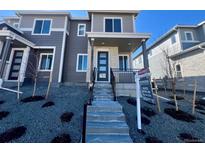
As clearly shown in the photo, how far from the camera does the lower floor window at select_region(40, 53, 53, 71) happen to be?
29.9 feet

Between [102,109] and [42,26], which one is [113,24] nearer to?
[42,26]

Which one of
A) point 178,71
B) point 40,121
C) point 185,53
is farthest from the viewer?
point 178,71

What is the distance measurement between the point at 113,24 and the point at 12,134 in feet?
31.0

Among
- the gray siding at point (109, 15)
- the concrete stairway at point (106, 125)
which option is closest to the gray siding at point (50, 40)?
the gray siding at point (109, 15)

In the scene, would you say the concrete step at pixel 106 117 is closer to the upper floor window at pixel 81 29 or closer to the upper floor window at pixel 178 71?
the upper floor window at pixel 81 29

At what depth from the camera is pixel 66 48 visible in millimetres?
9734

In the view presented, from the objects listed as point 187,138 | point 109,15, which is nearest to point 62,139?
point 187,138

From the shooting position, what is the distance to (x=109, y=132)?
3406mm

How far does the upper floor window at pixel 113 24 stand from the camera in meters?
9.14

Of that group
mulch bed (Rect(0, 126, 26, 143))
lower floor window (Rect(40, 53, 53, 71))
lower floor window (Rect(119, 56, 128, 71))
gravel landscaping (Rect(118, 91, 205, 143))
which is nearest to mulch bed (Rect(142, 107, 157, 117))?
gravel landscaping (Rect(118, 91, 205, 143))

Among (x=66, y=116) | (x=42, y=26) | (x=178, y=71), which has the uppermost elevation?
(x=42, y=26)

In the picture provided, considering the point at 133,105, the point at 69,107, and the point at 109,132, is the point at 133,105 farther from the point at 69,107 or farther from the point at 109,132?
the point at 69,107
